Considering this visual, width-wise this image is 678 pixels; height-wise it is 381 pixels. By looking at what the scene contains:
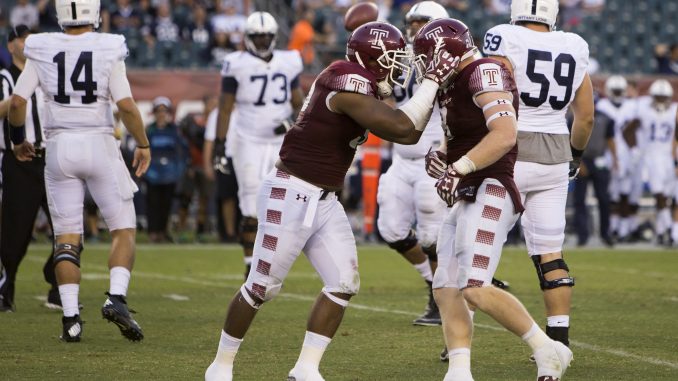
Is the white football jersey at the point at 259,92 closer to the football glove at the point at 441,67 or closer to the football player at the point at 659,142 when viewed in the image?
the football glove at the point at 441,67

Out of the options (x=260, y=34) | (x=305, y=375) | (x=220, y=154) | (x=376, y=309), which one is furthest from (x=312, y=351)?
(x=260, y=34)

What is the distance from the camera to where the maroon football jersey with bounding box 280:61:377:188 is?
5715 mm

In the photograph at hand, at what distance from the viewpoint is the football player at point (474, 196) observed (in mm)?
5508

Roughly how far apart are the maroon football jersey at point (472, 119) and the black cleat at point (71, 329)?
2.80 meters

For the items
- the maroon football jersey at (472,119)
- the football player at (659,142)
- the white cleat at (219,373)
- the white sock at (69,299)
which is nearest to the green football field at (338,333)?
the white sock at (69,299)

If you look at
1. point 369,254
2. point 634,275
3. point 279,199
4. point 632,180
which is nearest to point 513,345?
point 279,199

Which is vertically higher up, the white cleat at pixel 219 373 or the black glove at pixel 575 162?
the black glove at pixel 575 162

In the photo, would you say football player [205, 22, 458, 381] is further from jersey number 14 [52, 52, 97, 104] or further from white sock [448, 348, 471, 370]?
jersey number 14 [52, 52, 97, 104]

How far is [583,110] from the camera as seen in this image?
694 centimetres

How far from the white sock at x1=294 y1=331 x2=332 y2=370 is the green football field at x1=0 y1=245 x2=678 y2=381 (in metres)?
0.44

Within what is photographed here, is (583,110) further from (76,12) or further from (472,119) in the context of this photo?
(76,12)

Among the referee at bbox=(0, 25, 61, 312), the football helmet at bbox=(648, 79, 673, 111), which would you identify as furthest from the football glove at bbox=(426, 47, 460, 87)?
the football helmet at bbox=(648, 79, 673, 111)

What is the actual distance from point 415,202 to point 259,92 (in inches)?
105

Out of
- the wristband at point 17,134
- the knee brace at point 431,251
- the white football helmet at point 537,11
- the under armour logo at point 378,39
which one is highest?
the white football helmet at point 537,11
